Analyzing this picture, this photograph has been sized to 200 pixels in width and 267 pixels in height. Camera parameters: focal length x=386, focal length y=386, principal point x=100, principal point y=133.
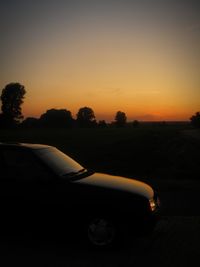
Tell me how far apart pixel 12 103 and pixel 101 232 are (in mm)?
107998

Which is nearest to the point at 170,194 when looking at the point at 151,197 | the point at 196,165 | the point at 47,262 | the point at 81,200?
the point at 151,197

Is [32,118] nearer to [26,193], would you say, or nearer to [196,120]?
[196,120]

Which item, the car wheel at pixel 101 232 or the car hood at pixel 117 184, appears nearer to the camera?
the car wheel at pixel 101 232

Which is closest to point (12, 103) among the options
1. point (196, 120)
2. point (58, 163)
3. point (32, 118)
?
point (32, 118)

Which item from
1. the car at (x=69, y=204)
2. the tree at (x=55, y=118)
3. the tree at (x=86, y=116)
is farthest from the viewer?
the tree at (x=86, y=116)

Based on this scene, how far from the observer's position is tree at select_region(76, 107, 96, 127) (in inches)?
6671

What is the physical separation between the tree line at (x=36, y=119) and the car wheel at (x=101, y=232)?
308ft

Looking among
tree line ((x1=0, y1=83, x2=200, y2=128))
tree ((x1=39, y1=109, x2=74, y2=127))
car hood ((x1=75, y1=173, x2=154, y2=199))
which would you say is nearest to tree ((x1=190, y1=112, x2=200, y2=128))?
tree line ((x1=0, y1=83, x2=200, y2=128))

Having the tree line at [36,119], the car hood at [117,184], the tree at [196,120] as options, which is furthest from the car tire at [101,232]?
the tree at [196,120]

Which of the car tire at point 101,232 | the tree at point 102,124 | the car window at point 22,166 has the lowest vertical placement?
the car tire at point 101,232

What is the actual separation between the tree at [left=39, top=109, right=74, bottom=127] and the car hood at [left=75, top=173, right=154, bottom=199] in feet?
451

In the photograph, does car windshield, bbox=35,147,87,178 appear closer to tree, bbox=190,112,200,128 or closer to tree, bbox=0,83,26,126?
tree, bbox=0,83,26,126

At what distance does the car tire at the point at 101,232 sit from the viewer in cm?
566

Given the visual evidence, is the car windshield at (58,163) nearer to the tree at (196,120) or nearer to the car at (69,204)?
the car at (69,204)
